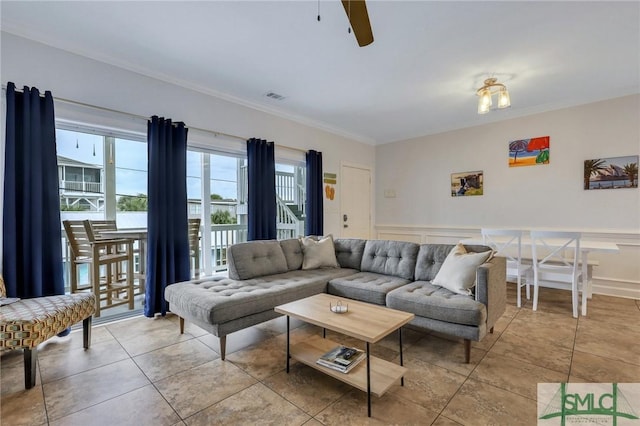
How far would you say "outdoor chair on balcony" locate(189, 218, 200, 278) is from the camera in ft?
11.3

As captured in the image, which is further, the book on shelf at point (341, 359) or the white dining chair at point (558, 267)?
the white dining chair at point (558, 267)

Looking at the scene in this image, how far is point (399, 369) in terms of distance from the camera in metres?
1.83

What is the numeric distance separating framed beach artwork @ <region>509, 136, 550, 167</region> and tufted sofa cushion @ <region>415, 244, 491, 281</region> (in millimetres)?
2484

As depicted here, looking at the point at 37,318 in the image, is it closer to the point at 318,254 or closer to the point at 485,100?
the point at 318,254

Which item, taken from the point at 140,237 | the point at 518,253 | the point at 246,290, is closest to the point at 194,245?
the point at 140,237

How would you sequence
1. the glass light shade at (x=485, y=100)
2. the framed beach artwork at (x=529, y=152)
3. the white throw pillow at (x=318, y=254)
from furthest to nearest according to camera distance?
the framed beach artwork at (x=529, y=152), the white throw pillow at (x=318, y=254), the glass light shade at (x=485, y=100)

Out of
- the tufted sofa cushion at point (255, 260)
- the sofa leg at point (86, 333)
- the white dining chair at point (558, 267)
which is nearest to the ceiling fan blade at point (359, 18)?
the tufted sofa cushion at point (255, 260)

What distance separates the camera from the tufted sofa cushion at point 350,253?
357 centimetres

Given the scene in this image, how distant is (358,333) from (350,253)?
2014mm

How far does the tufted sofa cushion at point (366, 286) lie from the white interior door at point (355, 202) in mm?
2328

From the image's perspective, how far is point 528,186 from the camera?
4.33 metres

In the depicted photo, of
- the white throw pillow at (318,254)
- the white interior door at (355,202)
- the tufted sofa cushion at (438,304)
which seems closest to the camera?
the tufted sofa cushion at (438,304)

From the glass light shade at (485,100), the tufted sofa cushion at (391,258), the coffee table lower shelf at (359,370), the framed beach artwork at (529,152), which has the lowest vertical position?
the coffee table lower shelf at (359,370)

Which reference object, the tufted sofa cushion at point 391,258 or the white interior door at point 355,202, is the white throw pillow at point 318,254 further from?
the white interior door at point 355,202
